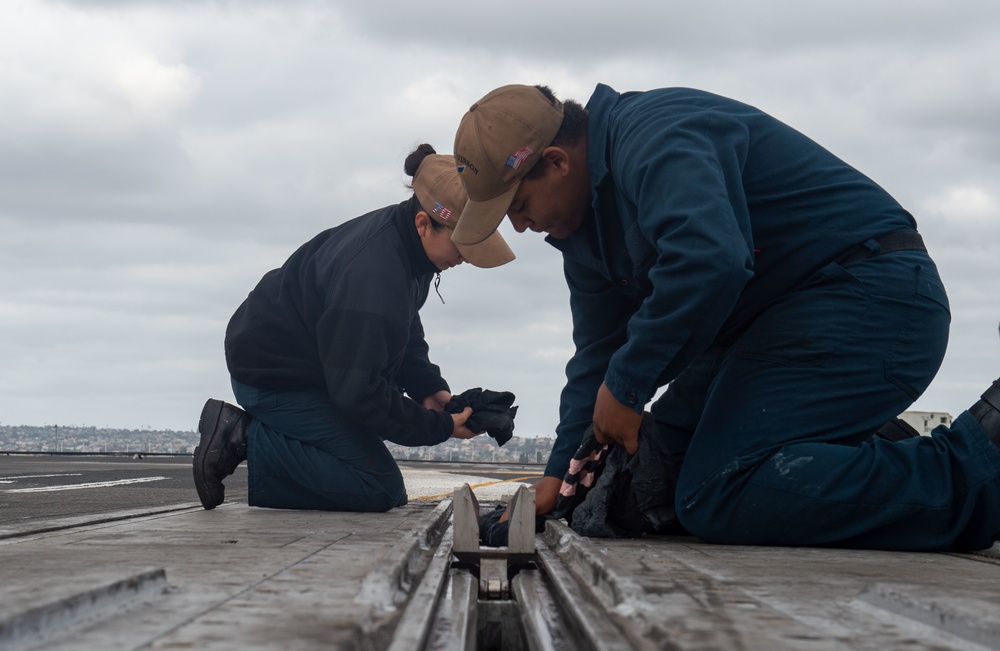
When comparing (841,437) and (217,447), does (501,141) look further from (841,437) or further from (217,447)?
(217,447)

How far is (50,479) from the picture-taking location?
7094mm

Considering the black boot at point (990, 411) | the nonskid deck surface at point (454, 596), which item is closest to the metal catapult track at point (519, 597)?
the nonskid deck surface at point (454, 596)

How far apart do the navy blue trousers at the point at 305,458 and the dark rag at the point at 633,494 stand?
1.51 m

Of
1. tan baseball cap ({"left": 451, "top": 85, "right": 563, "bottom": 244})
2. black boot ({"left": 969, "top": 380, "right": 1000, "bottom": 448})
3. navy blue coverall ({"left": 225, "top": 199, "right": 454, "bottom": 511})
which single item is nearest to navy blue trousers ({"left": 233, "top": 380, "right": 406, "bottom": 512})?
navy blue coverall ({"left": 225, "top": 199, "right": 454, "bottom": 511})

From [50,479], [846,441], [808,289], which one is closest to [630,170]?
[808,289]

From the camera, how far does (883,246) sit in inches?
105

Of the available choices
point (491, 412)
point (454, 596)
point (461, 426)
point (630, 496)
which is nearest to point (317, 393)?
point (461, 426)

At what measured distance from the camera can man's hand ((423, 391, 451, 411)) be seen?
474 centimetres

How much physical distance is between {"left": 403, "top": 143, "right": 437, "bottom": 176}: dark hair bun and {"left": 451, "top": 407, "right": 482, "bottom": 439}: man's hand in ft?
3.86

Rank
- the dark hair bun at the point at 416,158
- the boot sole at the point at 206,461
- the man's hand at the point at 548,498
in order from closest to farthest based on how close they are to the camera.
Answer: the man's hand at the point at 548,498
the boot sole at the point at 206,461
the dark hair bun at the point at 416,158

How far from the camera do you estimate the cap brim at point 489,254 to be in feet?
13.2

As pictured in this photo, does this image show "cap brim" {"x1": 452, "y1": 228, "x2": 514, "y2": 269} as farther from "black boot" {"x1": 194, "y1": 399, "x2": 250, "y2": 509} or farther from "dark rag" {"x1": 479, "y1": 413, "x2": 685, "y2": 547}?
"dark rag" {"x1": 479, "y1": 413, "x2": 685, "y2": 547}

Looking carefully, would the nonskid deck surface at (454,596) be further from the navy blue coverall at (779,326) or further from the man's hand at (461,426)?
the man's hand at (461,426)

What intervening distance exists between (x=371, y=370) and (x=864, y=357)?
1.91 m
